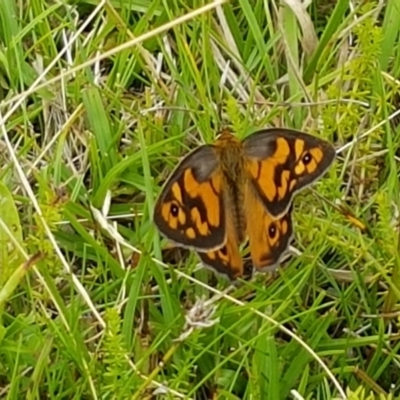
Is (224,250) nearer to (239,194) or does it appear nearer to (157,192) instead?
(239,194)

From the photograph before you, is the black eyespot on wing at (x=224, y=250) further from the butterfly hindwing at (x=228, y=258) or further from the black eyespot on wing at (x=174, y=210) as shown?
the black eyespot on wing at (x=174, y=210)

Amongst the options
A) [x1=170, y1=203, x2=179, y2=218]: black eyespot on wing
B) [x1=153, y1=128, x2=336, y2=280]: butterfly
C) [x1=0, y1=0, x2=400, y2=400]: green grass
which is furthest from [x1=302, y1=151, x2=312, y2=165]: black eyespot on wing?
[x1=170, y1=203, x2=179, y2=218]: black eyespot on wing

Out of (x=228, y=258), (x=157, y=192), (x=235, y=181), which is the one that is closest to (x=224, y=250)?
(x=228, y=258)

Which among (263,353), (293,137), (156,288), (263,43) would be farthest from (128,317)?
(263,43)

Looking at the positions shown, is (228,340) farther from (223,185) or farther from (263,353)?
(223,185)

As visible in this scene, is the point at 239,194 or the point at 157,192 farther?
the point at 157,192
